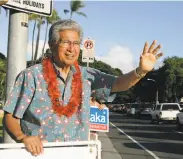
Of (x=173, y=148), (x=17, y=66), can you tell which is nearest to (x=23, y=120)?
(x=17, y=66)

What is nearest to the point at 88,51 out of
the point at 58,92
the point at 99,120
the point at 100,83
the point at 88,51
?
the point at 88,51

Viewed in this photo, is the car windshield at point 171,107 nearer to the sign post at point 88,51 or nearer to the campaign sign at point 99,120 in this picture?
the sign post at point 88,51

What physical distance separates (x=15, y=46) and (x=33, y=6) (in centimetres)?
43

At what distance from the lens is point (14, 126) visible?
8.13 feet

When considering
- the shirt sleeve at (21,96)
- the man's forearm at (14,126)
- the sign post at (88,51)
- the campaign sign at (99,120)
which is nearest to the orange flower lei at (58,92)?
the shirt sleeve at (21,96)

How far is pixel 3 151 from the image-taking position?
2352mm

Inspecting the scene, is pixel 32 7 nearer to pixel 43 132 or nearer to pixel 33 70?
pixel 33 70

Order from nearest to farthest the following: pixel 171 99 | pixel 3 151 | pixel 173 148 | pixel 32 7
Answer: pixel 3 151 → pixel 32 7 → pixel 173 148 → pixel 171 99

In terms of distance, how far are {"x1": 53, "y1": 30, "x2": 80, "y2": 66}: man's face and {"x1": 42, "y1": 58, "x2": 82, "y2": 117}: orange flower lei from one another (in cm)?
9

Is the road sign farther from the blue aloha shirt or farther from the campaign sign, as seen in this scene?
Answer: the blue aloha shirt

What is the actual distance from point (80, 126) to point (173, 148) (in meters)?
11.5

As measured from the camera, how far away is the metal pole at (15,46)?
4035 mm

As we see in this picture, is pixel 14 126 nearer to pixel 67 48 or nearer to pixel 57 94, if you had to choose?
pixel 57 94

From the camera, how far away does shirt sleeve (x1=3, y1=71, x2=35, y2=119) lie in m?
2.51
